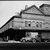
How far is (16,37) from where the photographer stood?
23.7 metres

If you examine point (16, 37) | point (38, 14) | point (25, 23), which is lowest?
point (16, 37)

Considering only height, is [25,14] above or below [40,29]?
above
